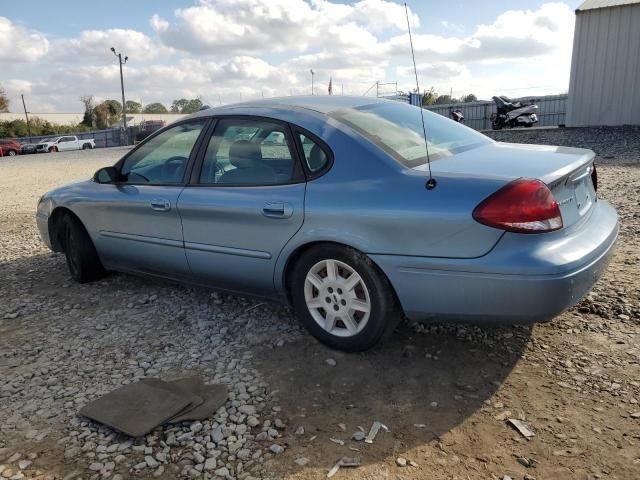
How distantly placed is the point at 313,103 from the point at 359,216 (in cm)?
111

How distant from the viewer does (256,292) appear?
3.55 meters

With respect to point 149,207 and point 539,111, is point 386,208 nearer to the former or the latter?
point 149,207

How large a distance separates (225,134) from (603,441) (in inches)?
113

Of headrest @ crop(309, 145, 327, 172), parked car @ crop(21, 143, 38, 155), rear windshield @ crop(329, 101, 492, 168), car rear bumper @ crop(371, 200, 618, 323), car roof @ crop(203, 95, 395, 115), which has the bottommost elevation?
parked car @ crop(21, 143, 38, 155)

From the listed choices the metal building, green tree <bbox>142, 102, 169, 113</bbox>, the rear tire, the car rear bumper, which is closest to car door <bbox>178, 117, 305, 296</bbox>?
the car rear bumper

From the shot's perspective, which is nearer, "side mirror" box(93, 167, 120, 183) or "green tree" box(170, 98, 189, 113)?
"side mirror" box(93, 167, 120, 183)

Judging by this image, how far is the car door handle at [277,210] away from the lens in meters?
3.20

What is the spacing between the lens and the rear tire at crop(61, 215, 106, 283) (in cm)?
469

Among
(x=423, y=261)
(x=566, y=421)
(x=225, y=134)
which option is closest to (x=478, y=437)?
(x=566, y=421)

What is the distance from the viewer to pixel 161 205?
12.8 ft

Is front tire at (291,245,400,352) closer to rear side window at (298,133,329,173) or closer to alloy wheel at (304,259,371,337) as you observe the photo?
alloy wheel at (304,259,371,337)

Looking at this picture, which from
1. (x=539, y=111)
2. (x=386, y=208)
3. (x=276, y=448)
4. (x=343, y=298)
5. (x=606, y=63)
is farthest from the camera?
(x=539, y=111)

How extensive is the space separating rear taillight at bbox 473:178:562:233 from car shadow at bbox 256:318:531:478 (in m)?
0.88

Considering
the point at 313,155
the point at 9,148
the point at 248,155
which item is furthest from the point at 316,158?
the point at 9,148
